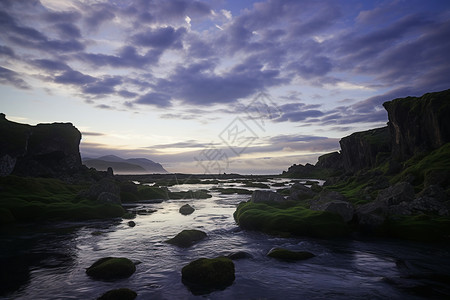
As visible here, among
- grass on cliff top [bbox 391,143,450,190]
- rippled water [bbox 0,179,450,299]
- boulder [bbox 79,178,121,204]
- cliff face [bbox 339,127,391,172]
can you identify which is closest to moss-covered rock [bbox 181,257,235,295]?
rippled water [bbox 0,179,450,299]

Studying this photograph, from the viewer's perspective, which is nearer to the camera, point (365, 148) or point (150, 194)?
point (150, 194)

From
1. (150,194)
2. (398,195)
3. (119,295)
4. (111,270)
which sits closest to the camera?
(119,295)

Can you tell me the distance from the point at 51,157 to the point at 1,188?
63.2m

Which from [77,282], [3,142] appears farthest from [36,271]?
[3,142]

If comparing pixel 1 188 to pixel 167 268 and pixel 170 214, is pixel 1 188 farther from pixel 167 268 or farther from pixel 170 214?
pixel 167 268

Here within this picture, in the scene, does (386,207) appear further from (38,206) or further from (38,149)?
(38,149)

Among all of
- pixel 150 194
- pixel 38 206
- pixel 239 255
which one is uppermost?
pixel 38 206

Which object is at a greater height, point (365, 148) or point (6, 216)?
point (365, 148)

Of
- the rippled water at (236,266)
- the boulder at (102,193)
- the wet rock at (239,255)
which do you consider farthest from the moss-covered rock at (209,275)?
the boulder at (102,193)

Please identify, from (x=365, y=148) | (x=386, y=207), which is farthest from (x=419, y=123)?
(x=386, y=207)

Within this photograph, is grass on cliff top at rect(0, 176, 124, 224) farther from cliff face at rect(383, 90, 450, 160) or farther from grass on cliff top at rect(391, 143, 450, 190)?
cliff face at rect(383, 90, 450, 160)

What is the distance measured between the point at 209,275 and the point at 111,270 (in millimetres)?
6365

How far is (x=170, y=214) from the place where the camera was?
4438 centimetres

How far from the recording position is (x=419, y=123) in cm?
7569
